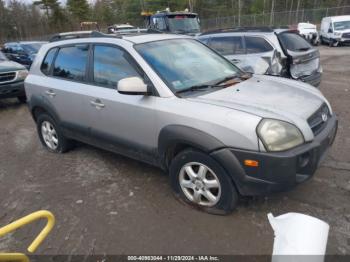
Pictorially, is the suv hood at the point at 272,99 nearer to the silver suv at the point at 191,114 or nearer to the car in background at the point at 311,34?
the silver suv at the point at 191,114

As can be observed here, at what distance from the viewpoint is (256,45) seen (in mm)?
7129

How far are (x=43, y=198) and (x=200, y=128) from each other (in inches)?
85.6

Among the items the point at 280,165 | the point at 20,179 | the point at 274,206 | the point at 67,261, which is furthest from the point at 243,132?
the point at 20,179

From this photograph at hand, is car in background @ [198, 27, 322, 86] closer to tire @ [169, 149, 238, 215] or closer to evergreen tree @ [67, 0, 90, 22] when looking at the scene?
tire @ [169, 149, 238, 215]

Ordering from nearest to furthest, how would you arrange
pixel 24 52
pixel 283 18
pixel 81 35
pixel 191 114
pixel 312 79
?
pixel 191 114 → pixel 81 35 → pixel 312 79 → pixel 24 52 → pixel 283 18

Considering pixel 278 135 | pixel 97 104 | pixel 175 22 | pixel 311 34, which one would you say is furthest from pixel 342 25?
pixel 278 135

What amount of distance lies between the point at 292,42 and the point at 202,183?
5102mm

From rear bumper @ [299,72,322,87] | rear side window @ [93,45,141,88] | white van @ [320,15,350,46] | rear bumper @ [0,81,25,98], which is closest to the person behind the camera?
rear side window @ [93,45,141,88]

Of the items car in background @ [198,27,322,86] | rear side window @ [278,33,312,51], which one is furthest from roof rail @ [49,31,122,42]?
rear side window @ [278,33,312,51]

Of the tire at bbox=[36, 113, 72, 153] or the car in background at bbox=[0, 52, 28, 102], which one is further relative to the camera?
the car in background at bbox=[0, 52, 28, 102]

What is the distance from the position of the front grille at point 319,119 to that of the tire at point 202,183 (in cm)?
94

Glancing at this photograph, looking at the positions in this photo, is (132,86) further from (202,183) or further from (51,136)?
(51,136)

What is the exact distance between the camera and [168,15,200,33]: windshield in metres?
13.9

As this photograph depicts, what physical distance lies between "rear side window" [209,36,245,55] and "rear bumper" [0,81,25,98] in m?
5.17
